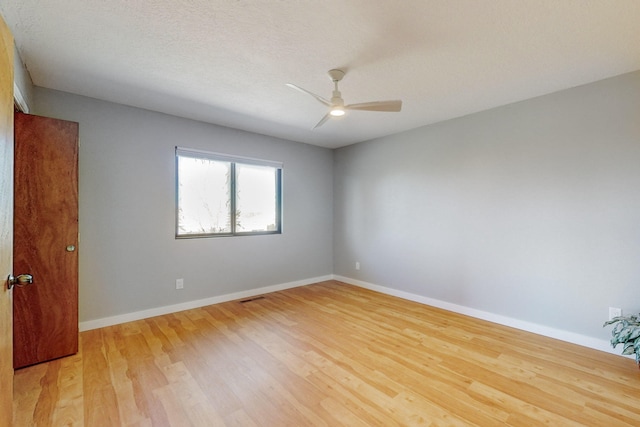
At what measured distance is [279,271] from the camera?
4453 millimetres

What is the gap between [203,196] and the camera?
3.78 m

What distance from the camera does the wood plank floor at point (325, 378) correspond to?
170cm

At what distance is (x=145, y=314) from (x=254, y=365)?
1.79 m

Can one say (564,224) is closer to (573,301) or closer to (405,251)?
(573,301)

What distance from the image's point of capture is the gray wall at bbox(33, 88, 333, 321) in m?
2.91

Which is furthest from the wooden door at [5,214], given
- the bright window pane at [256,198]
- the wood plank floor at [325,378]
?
the bright window pane at [256,198]

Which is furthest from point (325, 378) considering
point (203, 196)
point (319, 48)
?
point (203, 196)

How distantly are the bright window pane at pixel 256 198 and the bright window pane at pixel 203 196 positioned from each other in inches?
6.9

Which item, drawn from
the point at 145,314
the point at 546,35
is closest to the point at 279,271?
the point at 145,314

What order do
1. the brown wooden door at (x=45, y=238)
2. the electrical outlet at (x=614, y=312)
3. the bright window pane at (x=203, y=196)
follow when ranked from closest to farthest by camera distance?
the brown wooden door at (x=45, y=238)
the electrical outlet at (x=614, y=312)
the bright window pane at (x=203, y=196)

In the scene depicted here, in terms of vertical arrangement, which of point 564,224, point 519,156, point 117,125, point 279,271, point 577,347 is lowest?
point 577,347

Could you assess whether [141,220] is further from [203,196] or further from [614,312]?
[614,312]

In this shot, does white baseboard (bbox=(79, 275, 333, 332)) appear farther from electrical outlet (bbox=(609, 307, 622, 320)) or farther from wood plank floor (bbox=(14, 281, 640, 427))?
electrical outlet (bbox=(609, 307, 622, 320))

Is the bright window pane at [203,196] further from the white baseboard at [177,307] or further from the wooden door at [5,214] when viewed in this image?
the wooden door at [5,214]
